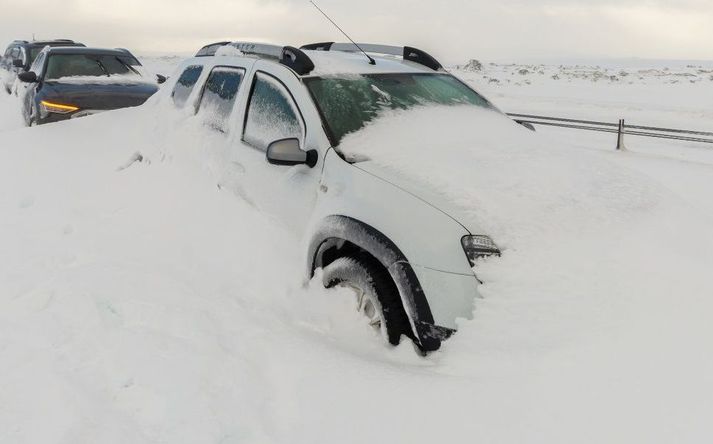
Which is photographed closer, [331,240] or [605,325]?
[605,325]

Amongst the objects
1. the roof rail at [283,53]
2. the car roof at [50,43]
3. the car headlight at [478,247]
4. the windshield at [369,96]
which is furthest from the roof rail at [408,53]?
the car roof at [50,43]

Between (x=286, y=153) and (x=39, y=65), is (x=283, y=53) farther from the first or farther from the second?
(x=39, y=65)

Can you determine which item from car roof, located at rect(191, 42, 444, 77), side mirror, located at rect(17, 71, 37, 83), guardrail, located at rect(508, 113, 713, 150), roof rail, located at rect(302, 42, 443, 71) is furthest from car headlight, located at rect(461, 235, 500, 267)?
side mirror, located at rect(17, 71, 37, 83)

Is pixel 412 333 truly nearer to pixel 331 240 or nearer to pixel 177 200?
pixel 331 240

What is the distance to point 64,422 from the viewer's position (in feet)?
8.23

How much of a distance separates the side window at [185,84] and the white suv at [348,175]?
17 millimetres

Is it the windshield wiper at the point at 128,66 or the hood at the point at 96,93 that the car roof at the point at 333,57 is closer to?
the hood at the point at 96,93

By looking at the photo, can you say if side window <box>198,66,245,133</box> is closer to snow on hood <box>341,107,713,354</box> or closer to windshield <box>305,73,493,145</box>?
windshield <box>305,73,493,145</box>

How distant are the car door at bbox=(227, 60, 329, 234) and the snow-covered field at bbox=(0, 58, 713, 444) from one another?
0.18 meters

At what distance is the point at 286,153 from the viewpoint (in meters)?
3.64

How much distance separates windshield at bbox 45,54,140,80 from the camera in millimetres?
10516

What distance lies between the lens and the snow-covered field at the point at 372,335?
2479 mm

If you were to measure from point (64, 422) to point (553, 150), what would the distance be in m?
3.31

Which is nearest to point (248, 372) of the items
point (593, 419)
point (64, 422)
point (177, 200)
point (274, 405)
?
point (274, 405)
